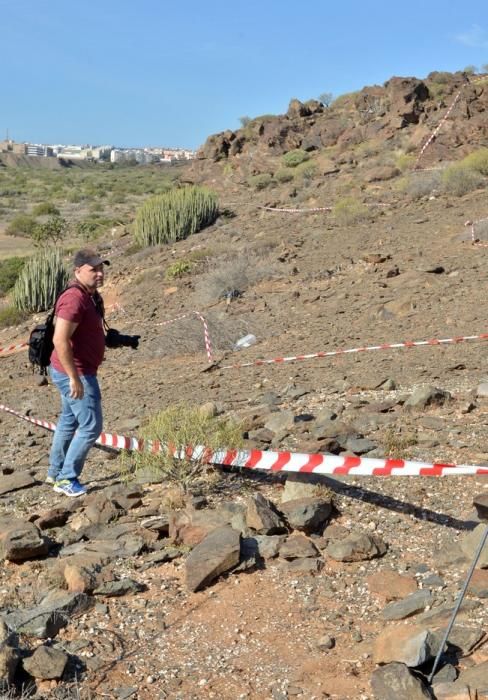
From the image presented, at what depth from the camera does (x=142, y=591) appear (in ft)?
12.2

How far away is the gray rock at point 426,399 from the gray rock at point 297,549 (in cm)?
243

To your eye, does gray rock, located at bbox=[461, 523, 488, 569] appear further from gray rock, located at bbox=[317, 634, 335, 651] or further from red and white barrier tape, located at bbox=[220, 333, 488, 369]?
red and white barrier tape, located at bbox=[220, 333, 488, 369]

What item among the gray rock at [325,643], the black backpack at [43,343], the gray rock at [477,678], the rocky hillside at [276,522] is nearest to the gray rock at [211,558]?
the rocky hillside at [276,522]

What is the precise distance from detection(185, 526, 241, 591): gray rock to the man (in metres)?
1.46

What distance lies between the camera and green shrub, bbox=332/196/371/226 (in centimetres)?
1817

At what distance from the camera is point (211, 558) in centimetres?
374

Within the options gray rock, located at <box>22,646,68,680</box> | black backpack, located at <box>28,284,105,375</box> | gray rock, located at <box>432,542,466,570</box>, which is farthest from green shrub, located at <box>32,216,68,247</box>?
gray rock, located at <box>22,646,68,680</box>

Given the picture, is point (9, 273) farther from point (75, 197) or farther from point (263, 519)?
point (75, 197)

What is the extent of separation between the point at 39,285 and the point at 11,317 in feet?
3.69

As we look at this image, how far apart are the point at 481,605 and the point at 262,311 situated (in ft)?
30.5

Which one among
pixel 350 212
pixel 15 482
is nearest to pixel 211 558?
pixel 15 482

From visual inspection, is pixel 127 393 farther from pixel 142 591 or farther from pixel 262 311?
pixel 142 591

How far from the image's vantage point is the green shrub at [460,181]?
1867 cm

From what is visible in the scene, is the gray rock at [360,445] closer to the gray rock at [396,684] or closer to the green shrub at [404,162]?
the gray rock at [396,684]
